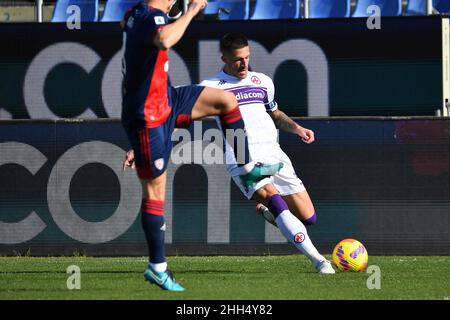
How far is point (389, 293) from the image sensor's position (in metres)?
7.47

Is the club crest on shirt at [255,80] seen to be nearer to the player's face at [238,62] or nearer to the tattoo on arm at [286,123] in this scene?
the player's face at [238,62]

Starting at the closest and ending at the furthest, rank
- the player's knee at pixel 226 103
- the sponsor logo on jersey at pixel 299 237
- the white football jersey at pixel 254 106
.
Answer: the player's knee at pixel 226 103 < the sponsor logo on jersey at pixel 299 237 < the white football jersey at pixel 254 106

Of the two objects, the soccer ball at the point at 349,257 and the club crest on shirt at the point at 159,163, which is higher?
the club crest on shirt at the point at 159,163

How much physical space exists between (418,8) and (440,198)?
15.4 ft

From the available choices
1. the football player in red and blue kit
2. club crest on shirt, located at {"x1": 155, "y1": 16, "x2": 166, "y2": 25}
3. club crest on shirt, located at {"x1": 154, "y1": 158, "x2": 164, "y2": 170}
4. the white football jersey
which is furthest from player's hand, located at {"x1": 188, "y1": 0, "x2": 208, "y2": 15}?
the white football jersey

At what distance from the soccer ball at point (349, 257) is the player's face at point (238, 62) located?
1.87 m

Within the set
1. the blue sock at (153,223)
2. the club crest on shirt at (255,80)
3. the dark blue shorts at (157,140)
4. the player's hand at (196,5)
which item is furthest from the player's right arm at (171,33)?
the club crest on shirt at (255,80)

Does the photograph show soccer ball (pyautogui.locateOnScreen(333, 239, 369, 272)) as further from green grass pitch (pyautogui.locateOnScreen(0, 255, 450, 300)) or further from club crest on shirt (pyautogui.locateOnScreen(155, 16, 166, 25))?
club crest on shirt (pyautogui.locateOnScreen(155, 16, 166, 25))

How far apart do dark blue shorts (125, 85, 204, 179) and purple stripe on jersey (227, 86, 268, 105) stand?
2101mm

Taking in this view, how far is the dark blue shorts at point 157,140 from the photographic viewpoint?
7414mm

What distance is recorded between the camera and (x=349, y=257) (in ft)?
30.9

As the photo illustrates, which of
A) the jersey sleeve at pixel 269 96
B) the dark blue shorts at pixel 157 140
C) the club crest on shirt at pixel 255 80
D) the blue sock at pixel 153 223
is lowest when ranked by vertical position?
the blue sock at pixel 153 223

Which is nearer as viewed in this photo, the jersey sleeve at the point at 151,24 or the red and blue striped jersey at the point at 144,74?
the jersey sleeve at the point at 151,24
